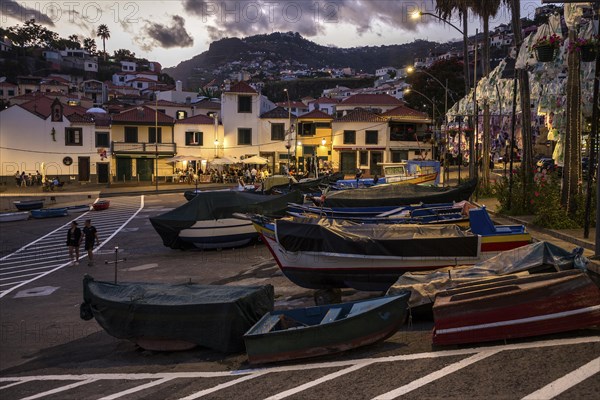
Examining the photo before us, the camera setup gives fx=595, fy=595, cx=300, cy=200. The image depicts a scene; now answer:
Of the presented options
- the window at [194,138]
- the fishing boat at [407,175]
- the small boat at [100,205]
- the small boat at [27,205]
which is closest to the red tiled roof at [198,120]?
the window at [194,138]

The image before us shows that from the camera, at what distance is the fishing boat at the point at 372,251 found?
15414 mm

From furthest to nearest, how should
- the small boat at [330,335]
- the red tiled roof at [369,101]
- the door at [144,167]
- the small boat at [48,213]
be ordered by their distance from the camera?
the red tiled roof at [369,101]
the door at [144,167]
the small boat at [48,213]
the small boat at [330,335]

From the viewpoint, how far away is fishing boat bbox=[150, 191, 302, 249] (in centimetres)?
2595

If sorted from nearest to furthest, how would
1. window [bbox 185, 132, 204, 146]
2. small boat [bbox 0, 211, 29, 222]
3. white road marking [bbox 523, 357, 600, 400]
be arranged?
white road marking [bbox 523, 357, 600, 400], small boat [bbox 0, 211, 29, 222], window [bbox 185, 132, 204, 146]

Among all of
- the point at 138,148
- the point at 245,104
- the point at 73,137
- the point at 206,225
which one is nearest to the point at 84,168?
the point at 73,137

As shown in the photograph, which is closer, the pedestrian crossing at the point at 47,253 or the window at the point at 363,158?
the pedestrian crossing at the point at 47,253

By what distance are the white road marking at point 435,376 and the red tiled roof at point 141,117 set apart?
184ft

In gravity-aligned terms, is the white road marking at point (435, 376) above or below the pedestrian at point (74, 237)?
below

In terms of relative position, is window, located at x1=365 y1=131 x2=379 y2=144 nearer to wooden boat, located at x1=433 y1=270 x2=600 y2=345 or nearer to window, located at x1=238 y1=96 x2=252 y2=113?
window, located at x1=238 y1=96 x2=252 y2=113

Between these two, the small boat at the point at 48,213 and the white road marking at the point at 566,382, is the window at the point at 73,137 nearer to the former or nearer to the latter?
the small boat at the point at 48,213

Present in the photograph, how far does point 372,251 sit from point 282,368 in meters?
5.54

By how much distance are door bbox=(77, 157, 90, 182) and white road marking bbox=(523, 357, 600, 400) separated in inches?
2310

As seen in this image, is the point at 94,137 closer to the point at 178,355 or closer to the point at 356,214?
the point at 356,214

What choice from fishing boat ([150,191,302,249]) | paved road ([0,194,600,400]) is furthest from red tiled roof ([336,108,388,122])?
paved road ([0,194,600,400])
